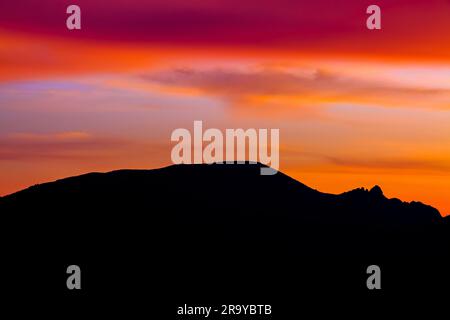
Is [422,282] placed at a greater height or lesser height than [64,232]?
lesser

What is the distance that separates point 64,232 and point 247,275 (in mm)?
45330

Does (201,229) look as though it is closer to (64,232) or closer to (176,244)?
(176,244)

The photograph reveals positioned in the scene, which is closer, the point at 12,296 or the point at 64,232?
the point at 12,296

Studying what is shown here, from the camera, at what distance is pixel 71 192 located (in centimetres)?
19288

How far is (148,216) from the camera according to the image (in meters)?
→ 196
